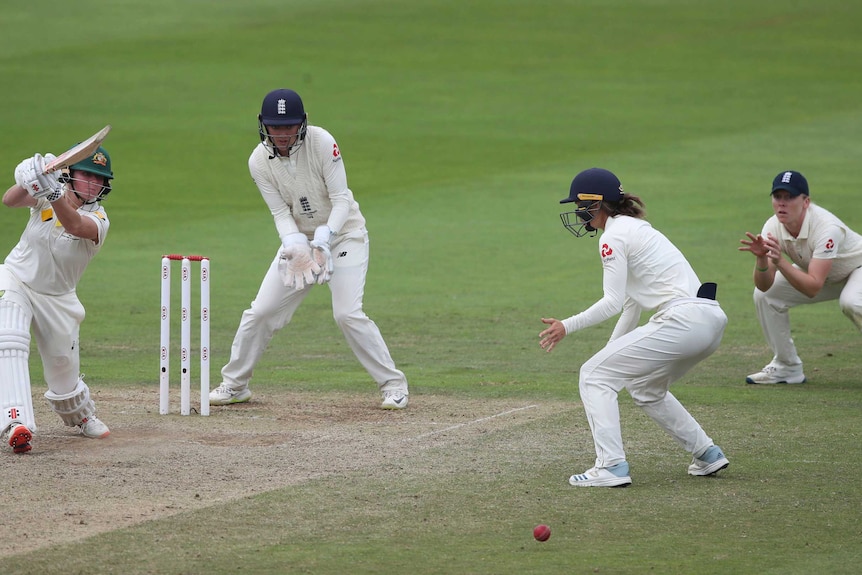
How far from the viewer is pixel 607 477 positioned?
6469 millimetres

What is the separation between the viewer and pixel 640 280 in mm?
6707

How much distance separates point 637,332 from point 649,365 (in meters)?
0.18

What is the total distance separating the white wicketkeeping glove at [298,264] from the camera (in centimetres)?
837

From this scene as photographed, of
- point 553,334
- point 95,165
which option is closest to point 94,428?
point 95,165

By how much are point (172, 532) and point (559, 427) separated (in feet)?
10.2

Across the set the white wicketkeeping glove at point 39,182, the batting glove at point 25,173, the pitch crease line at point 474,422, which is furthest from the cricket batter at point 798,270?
the batting glove at point 25,173

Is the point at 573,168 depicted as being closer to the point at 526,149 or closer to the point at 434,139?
the point at 526,149

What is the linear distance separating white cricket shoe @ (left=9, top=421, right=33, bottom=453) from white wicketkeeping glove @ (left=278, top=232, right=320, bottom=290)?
2.02 meters

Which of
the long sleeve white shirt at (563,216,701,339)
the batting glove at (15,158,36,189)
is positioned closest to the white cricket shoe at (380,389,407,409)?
the long sleeve white shirt at (563,216,701,339)

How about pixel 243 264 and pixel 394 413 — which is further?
pixel 243 264

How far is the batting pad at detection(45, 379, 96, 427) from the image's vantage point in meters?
7.54

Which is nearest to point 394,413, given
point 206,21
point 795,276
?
point 795,276

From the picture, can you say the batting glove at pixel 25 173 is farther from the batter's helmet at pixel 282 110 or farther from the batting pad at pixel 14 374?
the batter's helmet at pixel 282 110

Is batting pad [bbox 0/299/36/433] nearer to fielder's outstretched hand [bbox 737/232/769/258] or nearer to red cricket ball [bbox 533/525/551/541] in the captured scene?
red cricket ball [bbox 533/525/551/541]
